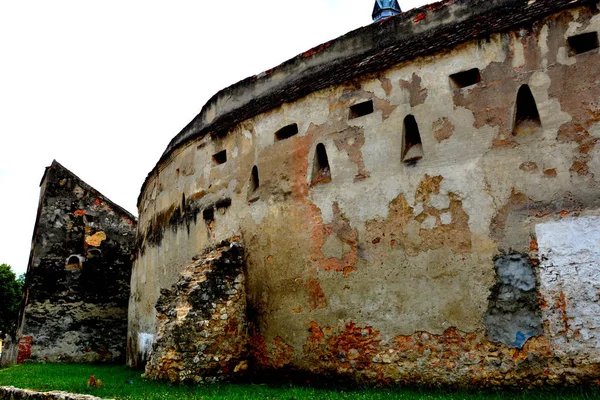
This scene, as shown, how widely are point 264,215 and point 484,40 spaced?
4.15 meters

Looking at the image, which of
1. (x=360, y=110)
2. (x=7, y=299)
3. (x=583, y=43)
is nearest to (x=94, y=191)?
(x=360, y=110)

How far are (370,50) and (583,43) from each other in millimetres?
3294

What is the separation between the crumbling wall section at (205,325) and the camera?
8.05 meters

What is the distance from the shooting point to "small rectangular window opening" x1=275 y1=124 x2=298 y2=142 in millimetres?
8921

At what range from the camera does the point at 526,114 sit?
685cm

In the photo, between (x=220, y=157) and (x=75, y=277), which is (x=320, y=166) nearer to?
(x=220, y=157)

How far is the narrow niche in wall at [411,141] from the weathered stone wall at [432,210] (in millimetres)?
27

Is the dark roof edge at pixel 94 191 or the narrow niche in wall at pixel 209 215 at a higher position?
the dark roof edge at pixel 94 191

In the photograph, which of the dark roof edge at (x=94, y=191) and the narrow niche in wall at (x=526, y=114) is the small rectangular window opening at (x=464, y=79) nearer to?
the narrow niche in wall at (x=526, y=114)

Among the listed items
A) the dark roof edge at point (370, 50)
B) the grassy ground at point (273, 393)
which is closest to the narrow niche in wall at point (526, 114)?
the dark roof edge at point (370, 50)

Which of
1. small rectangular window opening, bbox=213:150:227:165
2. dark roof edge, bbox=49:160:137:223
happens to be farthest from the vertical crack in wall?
dark roof edge, bbox=49:160:137:223

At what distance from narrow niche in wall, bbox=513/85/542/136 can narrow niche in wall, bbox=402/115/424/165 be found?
1.24 metres

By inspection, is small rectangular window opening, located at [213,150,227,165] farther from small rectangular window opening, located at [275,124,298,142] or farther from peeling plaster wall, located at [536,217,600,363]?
peeling plaster wall, located at [536,217,600,363]

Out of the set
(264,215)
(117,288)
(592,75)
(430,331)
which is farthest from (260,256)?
(117,288)
